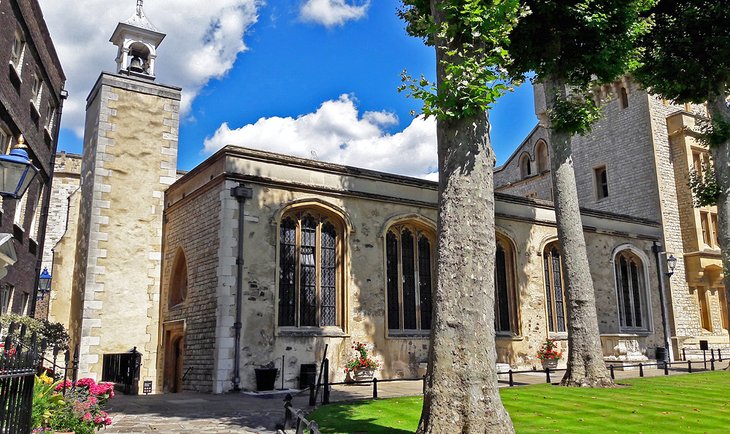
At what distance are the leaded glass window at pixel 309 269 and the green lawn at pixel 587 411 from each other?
5.45 m

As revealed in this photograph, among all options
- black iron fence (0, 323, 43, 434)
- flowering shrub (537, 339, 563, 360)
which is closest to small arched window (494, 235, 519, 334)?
flowering shrub (537, 339, 563, 360)

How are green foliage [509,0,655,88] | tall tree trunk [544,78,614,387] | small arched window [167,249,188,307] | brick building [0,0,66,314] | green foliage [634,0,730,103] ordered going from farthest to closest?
small arched window [167,249,188,307]
green foliage [634,0,730,103]
tall tree trunk [544,78,614,387]
green foliage [509,0,655,88]
brick building [0,0,66,314]

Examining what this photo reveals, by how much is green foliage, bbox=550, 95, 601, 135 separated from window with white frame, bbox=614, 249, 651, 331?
11.8 metres

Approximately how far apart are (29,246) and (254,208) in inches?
265

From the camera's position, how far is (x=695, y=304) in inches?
1110

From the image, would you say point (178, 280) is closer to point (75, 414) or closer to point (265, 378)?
point (265, 378)

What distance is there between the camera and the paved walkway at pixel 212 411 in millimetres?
9148

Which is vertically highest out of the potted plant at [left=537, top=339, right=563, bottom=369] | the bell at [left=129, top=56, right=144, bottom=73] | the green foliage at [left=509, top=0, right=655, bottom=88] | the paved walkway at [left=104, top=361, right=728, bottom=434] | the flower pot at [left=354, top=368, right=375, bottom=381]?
the bell at [left=129, top=56, right=144, bottom=73]

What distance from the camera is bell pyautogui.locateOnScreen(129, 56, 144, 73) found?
21.8m

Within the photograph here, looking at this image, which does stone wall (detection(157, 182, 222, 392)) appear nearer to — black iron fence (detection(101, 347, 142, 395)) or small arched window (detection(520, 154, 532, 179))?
black iron fence (detection(101, 347, 142, 395))

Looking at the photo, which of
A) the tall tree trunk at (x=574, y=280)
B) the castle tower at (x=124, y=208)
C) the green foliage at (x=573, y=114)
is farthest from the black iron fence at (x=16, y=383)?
the castle tower at (x=124, y=208)

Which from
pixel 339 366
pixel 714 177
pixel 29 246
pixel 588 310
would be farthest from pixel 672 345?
pixel 29 246

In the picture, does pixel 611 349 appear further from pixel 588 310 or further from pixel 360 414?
pixel 360 414

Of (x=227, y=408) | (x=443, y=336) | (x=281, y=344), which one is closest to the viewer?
(x=443, y=336)
